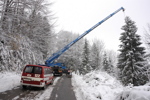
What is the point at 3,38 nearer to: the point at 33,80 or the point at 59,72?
the point at 33,80

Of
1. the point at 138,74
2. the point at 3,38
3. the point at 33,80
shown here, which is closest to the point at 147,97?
the point at 33,80

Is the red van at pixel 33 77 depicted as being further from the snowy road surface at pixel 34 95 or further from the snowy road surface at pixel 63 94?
the snowy road surface at pixel 63 94

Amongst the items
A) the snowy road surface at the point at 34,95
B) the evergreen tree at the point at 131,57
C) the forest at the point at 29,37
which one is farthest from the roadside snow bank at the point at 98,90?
the evergreen tree at the point at 131,57

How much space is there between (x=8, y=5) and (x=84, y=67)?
29.8 metres

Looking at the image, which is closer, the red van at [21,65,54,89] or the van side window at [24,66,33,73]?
the red van at [21,65,54,89]

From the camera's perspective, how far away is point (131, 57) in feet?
49.2

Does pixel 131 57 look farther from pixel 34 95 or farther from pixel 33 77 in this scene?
pixel 34 95

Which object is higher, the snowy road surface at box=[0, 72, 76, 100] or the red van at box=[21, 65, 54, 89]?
the red van at box=[21, 65, 54, 89]

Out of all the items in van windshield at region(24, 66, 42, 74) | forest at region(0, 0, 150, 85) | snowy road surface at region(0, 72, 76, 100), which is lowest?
snowy road surface at region(0, 72, 76, 100)

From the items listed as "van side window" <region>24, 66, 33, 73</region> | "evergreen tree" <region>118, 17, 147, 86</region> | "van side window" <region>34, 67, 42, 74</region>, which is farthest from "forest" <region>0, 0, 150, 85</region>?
"van side window" <region>34, 67, 42, 74</region>

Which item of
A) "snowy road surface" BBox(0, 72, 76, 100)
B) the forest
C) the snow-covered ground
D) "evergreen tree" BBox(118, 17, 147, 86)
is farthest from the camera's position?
"evergreen tree" BBox(118, 17, 147, 86)

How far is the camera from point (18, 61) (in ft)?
29.6

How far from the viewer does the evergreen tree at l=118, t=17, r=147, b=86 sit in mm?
14102

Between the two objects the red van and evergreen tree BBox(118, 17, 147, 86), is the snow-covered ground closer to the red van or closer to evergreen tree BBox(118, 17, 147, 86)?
the red van
